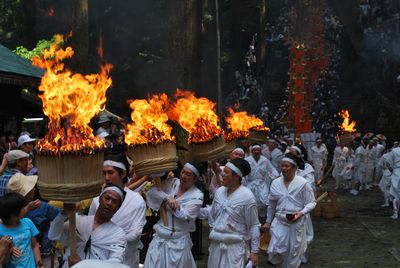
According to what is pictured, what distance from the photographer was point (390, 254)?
36.4 feet

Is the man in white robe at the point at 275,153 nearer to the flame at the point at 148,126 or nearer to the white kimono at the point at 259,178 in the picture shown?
the white kimono at the point at 259,178

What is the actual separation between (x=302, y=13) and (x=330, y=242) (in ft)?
54.6

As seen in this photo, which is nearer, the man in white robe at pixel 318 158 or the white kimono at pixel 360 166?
the white kimono at pixel 360 166

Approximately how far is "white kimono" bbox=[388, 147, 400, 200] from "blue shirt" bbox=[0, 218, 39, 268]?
38.8ft

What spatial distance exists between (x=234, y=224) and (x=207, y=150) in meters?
0.92

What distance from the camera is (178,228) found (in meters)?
6.76

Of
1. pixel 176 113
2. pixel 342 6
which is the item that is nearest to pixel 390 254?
pixel 176 113

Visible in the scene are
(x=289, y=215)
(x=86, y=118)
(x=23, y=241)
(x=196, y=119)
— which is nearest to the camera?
(x=86, y=118)

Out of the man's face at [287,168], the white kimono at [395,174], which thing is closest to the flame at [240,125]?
the man's face at [287,168]

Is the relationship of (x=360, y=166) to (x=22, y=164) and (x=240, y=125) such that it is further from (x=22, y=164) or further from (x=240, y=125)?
(x=22, y=164)

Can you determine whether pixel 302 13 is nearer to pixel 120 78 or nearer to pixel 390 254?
pixel 120 78

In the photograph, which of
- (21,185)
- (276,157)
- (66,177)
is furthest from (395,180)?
(66,177)

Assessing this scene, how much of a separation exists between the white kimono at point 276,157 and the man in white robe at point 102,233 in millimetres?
10198

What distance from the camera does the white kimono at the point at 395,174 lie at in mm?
15203
